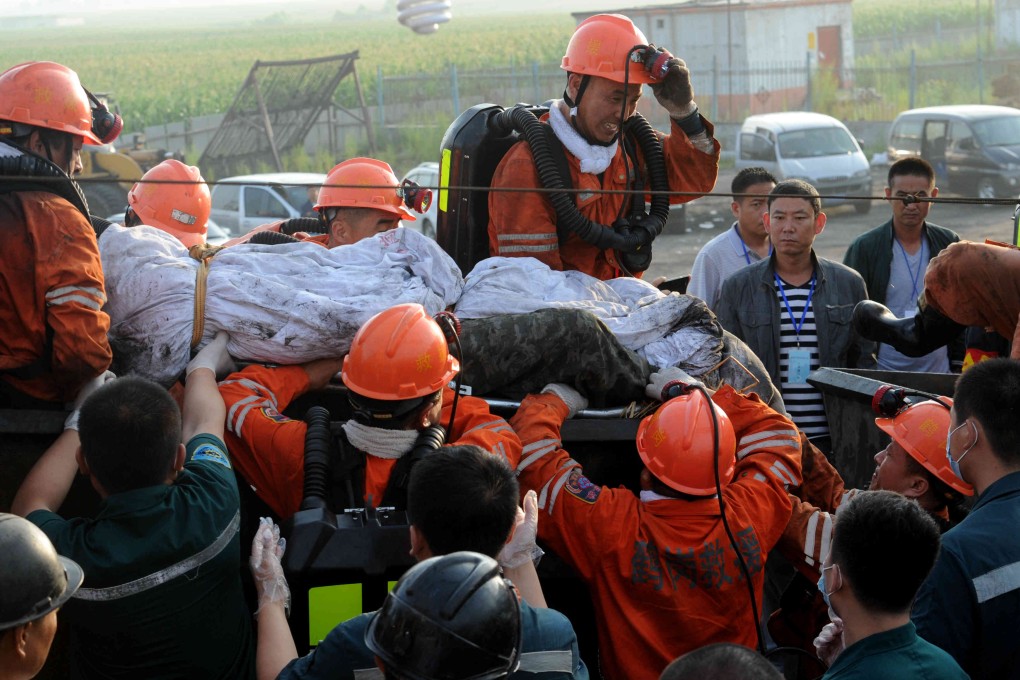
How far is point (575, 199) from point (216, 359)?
1605 millimetres

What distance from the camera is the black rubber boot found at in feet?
14.3

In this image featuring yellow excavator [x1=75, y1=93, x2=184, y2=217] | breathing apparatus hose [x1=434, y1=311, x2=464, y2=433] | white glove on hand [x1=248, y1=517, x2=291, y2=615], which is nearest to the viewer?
white glove on hand [x1=248, y1=517, x2=291, y2=615]

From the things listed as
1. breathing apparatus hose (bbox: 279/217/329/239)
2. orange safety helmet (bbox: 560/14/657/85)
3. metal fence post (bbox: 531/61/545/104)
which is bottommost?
breathing apparatus hose (bbox: 279/217/329/239)

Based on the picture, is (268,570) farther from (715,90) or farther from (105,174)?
(715,90)

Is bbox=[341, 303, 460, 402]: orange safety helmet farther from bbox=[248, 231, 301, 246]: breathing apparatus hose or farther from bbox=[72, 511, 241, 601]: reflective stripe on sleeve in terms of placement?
bbox=[248, 231, 301, 246]: breathing apparatus hose

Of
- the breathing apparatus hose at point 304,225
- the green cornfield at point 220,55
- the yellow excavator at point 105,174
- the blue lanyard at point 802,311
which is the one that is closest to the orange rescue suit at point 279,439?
the breathing apparatus hose at point 304,225

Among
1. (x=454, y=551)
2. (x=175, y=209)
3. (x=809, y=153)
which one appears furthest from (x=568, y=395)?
(x=809, y=153)

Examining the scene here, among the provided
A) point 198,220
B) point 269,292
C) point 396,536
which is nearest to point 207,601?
point 396,536

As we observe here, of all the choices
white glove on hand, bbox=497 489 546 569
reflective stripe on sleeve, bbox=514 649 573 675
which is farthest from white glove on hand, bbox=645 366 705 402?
reflective stripe on sleeve, bbox=514 649 573 675

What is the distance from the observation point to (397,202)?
18.2 feet

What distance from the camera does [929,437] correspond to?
12.8 feet

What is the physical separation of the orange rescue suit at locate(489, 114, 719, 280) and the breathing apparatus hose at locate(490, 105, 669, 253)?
5 cm

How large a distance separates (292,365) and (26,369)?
0.90 meters

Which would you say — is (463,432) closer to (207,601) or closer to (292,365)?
(292,365)
